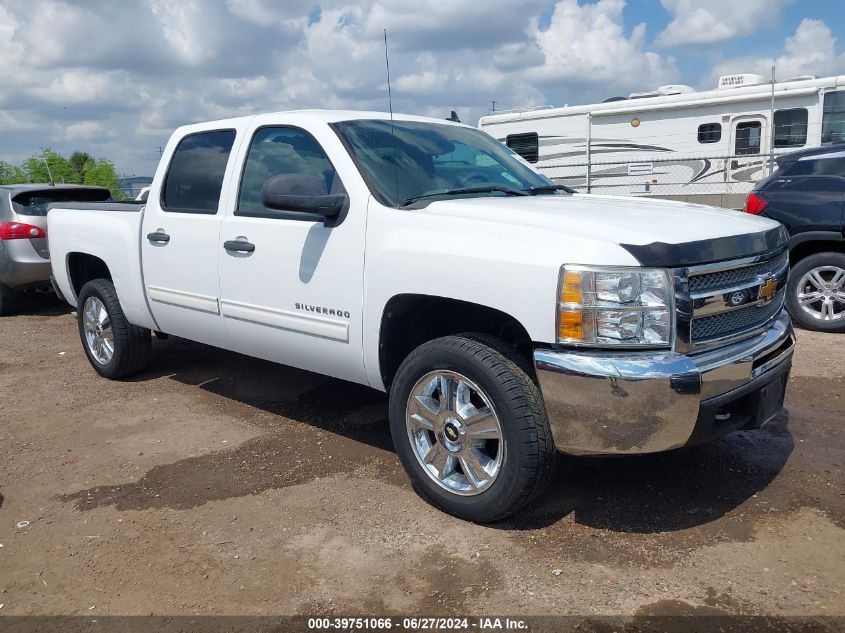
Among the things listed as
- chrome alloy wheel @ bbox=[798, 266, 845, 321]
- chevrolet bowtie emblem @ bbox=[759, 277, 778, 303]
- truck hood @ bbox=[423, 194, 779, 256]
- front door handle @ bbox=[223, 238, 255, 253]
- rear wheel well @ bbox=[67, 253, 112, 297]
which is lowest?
chrome alloy wheel @ bbox=[798, 266, 845, 321]

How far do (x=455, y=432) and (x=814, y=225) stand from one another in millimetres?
5094

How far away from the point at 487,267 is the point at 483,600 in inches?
52.8

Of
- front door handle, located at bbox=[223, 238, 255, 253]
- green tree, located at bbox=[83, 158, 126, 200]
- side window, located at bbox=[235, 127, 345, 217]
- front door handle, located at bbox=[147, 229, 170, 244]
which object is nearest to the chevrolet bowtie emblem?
side window, located at bbox=[235, 127, 345, 217]

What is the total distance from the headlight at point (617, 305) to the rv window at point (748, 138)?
11.7m

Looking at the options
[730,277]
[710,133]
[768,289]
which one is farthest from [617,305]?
[710,133]

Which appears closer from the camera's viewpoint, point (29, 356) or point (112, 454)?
point (112, 454)

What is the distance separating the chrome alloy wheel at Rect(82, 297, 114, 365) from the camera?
5.89 meters

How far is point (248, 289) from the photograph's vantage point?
14.2 feet

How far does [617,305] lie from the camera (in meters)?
2.90

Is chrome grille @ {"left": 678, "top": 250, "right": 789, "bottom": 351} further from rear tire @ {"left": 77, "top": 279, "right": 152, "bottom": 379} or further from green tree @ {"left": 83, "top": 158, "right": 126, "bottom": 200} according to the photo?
green tree @ {"left": 83, "top": 158, "right": 126, "bottom": 200}

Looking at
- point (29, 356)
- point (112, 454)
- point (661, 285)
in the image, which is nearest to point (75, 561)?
point (112, 454)

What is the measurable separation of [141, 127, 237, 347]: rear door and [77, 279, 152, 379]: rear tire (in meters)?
0.61

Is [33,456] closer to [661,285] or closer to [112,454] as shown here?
[112,454]

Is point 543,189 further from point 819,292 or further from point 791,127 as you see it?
point 791,127
